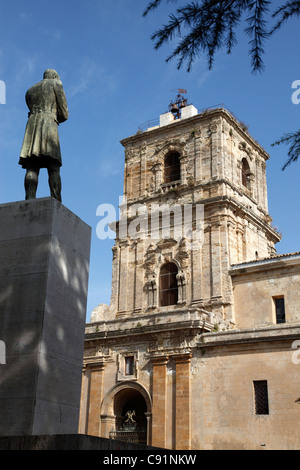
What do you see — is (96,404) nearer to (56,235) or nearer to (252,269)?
(252,269)

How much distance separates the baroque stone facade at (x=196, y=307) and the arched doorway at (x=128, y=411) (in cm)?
5

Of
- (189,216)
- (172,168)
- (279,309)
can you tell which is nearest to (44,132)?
(279,309)

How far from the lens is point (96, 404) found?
25.2m

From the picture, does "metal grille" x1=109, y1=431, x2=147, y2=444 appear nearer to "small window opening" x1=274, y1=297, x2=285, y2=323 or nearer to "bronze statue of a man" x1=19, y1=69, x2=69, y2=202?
"small window opening" x1=274, y1=297, x2=285, y2=323

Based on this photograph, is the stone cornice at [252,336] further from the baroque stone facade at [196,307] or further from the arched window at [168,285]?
the arched window at [168,285]

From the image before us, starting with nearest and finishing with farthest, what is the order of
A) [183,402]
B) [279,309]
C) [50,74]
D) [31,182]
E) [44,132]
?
[31,182] < [44,132] < [50,74] < [183,402] < [279,309]

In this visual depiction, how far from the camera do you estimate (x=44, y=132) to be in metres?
10.2

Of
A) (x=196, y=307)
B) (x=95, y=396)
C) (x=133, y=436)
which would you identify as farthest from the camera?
(x=196, y=307)

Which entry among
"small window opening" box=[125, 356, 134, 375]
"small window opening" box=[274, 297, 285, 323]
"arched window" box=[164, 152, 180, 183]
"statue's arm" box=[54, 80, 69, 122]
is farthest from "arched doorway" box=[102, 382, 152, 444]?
"statue's arm" box=[54, 80, 69, 122]

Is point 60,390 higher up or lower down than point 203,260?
Result: lower down

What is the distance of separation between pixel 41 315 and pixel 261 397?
1444 cm

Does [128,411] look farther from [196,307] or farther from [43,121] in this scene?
[43,121]
